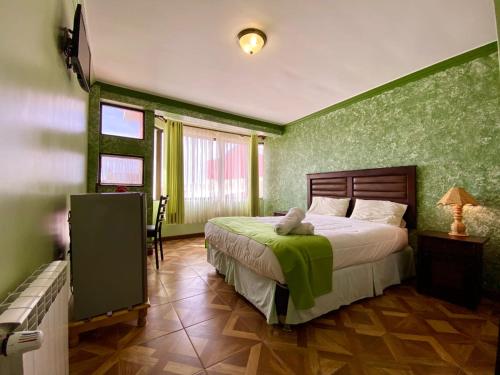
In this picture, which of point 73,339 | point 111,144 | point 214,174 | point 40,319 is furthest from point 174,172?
point 40,319

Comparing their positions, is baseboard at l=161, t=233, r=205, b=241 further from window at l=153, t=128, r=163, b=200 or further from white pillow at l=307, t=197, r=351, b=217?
white pillow at l=307, t=197, r=351, b=217

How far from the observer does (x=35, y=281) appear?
0.76 meters

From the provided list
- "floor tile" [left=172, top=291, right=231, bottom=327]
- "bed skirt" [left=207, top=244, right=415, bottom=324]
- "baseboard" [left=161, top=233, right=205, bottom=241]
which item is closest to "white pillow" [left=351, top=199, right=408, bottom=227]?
"bed skirt" [left=207, top=244, right=415, bottom=324]

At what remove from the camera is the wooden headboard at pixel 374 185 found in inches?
113

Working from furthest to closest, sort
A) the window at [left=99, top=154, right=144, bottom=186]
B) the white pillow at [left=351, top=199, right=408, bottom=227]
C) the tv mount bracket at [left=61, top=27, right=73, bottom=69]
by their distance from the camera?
the window at [left=99, top=154, right=144, bottom=186], the white pillow at [left=351, top=199, right=408, bottom=227], the tv mount bracket at [left=61, top=27, right=73, bottom=69]

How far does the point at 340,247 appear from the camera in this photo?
199 cm

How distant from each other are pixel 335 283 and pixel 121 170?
11.3 ft

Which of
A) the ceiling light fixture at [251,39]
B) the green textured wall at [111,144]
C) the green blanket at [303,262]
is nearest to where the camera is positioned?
the green blanket at [303,262]

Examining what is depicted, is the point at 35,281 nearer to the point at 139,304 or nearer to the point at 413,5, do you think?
the point at 139,304

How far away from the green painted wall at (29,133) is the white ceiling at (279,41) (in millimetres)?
923

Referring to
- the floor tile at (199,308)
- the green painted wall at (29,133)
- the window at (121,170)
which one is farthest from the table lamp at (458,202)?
the window at (121,170)

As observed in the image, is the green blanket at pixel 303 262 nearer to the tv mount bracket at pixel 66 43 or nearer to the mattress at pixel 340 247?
the mattress at pixel 340 247

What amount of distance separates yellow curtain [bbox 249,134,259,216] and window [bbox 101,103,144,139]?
262 cm

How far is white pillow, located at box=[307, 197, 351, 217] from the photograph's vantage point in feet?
11.5
